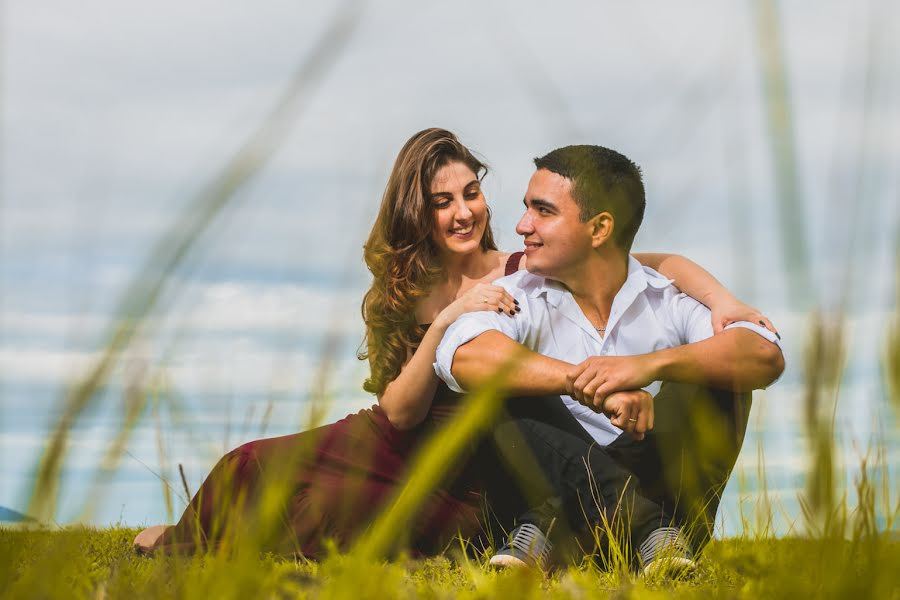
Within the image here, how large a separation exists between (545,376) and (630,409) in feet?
1.06

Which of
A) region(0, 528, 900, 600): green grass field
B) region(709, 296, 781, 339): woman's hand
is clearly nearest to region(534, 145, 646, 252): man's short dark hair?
region(709, 296, 781, 339): woman's hand

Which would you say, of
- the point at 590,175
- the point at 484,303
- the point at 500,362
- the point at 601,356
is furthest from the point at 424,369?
the point at 590,175

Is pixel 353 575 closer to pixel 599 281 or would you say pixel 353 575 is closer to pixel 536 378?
pixel 536 378

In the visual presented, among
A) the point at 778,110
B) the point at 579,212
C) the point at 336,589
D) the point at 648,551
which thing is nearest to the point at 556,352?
the point at 579,212

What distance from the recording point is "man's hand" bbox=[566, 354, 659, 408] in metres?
2.89

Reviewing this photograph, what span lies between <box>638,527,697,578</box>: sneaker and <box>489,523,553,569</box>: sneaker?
13.0 inches

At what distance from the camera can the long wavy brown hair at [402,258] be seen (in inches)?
174

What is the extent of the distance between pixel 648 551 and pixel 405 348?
1.86m

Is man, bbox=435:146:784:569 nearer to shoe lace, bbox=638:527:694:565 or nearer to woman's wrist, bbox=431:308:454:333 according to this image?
shoe lace, bbox=638:527:694:565

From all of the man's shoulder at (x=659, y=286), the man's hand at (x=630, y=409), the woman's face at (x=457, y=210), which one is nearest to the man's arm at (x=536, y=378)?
the man's hand at (x=630, y=409)

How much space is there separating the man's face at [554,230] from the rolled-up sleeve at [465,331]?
0.30 meters

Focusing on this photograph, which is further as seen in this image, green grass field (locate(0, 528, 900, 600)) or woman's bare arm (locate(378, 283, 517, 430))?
woman's bare arm (locate(378, 283, 517, 430))

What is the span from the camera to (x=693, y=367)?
119 inches

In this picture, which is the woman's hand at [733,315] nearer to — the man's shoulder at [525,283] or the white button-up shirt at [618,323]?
the white button-up shirt at [618,323]
